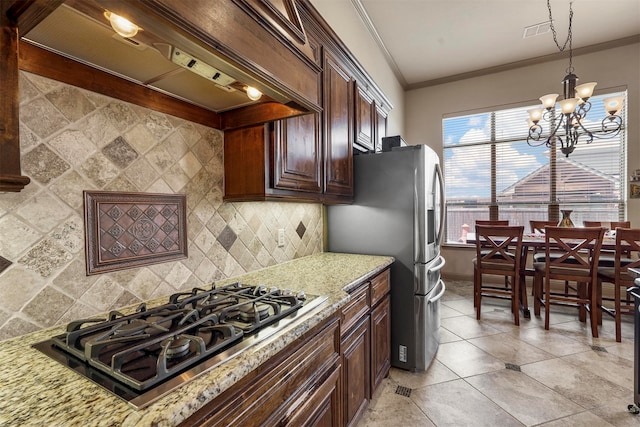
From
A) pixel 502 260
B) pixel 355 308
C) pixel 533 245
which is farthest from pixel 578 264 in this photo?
pixel 355 308

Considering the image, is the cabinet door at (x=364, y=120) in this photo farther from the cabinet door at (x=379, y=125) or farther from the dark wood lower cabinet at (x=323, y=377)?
the dark wood lower cabinet at (x=323, y=377)

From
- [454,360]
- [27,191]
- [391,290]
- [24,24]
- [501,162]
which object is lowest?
[454,360]

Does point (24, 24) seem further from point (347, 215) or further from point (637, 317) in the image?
point (637, 317)

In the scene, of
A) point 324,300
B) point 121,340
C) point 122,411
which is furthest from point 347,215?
point 122,411

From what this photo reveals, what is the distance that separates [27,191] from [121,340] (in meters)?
0.57

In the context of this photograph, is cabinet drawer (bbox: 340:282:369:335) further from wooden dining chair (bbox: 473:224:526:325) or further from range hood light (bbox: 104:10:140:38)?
wooden dining chair (bbox: 473:224:526:325)

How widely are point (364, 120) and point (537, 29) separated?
2.93m

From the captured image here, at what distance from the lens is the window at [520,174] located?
4070mm

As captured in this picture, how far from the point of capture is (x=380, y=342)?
77.0 inches

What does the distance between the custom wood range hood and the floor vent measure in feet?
6.25

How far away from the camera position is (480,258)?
3299 millimetres

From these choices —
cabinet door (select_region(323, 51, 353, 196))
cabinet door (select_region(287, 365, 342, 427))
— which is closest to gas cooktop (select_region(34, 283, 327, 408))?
cabinet door (select_region(287, 365, 342, 427))

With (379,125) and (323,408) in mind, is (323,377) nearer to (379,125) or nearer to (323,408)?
(323,408)

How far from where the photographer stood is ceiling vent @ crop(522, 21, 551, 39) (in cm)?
355
